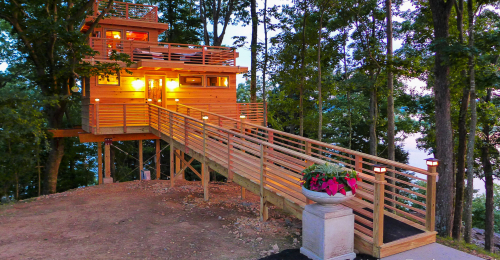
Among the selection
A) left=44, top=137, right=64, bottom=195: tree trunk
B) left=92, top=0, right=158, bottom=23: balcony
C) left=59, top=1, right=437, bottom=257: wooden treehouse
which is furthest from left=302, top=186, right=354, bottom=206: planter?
left=44, top=137, right=64, bottom=195: tree trunk

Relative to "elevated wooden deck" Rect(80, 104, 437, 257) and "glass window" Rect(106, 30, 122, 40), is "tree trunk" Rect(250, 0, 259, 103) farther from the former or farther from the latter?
"elevated wooden deck" Rect(80, 104, 437, 257)

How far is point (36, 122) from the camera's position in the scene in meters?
11.4

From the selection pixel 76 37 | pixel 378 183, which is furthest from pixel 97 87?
pixel 378 183

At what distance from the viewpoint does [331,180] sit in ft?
15.5

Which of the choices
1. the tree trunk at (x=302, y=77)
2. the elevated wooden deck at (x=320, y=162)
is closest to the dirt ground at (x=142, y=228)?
the elevated wooden deck at (x=320, y=162)

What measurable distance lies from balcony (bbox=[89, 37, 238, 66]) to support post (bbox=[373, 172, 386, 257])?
36.2 ft

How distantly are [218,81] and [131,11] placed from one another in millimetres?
7602

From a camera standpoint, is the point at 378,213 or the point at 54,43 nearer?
the point at 378,213

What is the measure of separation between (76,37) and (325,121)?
14.9 m

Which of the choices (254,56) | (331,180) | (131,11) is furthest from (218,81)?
(331,180)

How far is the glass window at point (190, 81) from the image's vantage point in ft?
49.9

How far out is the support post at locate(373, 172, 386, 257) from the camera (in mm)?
4656

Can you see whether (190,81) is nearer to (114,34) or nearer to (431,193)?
(114,34)

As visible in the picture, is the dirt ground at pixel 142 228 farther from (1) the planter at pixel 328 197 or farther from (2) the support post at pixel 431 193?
(2) the support post at pixel 431 193
